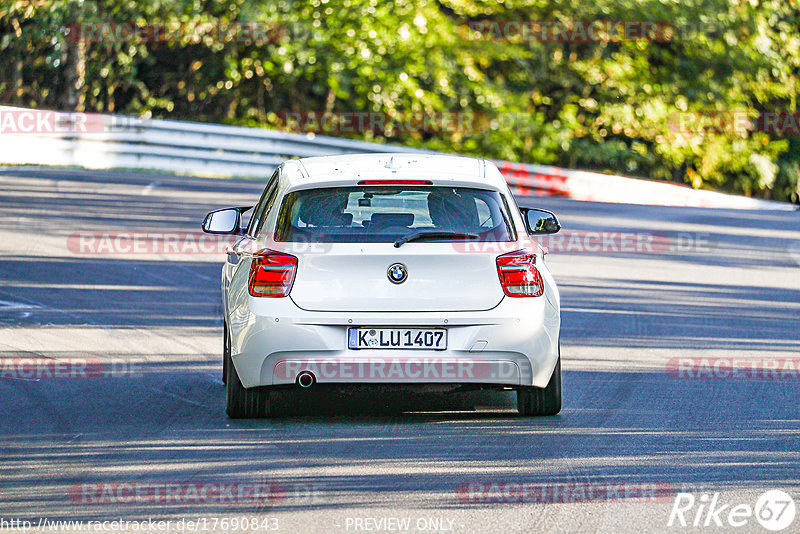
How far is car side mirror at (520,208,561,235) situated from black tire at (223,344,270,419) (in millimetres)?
2110

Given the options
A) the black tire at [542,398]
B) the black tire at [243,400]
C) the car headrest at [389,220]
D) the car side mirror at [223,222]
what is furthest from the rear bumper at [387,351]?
the car side mirror at [223,222]

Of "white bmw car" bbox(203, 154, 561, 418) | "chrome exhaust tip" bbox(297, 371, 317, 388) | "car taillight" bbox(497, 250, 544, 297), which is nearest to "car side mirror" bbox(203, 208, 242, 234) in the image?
"white bmw car" bbox(203, 154, 561, 418)

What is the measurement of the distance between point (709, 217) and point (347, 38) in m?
9.99

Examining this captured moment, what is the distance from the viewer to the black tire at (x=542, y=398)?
8.05 metres

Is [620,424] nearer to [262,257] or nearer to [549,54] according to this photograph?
[262,257]

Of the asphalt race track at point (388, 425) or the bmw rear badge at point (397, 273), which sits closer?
the asphalt race track at point (388, 425)

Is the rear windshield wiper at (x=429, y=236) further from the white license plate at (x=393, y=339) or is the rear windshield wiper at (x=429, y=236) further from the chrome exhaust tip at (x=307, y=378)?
the chrome exhaust tip at (x=307, y=378)

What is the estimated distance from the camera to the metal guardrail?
23.0 m

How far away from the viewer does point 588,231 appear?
61.6 feet

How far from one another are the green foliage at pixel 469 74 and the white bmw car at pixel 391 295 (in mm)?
18850

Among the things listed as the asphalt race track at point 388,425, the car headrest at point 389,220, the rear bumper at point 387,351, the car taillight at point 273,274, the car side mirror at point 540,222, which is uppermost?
the car headrest at point 389,220

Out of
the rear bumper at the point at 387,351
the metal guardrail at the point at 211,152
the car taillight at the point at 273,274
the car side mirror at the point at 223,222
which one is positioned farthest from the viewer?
the metal guardrail at the point at 211,152

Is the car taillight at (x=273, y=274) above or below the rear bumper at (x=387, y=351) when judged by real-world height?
above

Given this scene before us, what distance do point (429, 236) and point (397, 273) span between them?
29 centimetres
